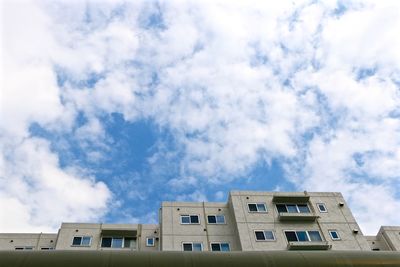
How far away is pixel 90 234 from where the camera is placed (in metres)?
33.5

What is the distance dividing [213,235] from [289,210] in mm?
7346

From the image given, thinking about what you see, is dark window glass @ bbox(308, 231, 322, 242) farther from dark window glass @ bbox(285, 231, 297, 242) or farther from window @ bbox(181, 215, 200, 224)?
window @ bbox(181, 215, 200, 224)

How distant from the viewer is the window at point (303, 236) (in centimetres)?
3152

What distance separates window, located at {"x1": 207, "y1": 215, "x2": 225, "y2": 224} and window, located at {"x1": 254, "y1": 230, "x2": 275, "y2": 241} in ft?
12.6

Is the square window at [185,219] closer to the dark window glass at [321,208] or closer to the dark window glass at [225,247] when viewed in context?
the dark window glass at [225,247]

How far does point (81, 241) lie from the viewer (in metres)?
33.0

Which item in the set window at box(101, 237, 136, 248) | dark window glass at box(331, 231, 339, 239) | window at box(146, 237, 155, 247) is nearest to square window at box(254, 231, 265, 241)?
dark window glass at box(331, 231, 339, 239)

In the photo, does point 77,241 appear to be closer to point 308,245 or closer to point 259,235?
point 259,235

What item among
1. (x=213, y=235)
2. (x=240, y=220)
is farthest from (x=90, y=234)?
(x=240, y=220)

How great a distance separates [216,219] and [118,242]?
9019 millimetres

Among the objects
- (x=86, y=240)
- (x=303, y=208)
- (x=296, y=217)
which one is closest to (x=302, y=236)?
(x=296, y=217)

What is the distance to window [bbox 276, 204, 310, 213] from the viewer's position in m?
34.1

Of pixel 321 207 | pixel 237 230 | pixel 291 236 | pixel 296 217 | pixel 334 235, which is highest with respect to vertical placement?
pixel 321 207

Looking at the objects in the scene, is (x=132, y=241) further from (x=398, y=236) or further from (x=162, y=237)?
(x=398, y=236)
